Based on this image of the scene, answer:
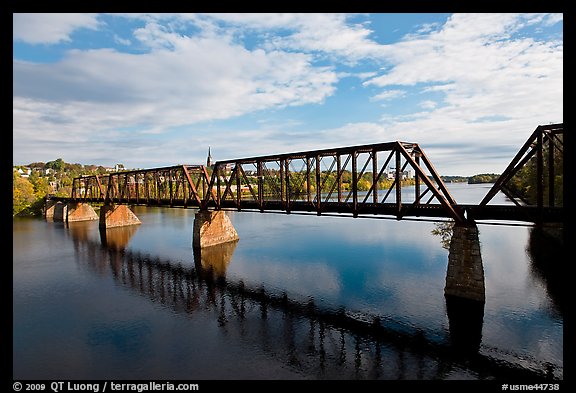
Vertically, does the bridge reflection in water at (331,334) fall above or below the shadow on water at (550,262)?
below

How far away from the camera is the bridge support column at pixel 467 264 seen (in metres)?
25.0

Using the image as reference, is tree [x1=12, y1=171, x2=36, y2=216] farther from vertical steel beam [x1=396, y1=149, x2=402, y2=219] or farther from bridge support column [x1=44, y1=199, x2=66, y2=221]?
vertical steel beam [x1=396, y1=149, x2=402, y2=219]

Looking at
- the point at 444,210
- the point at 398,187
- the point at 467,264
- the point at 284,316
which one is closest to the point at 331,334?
the point at 284,316

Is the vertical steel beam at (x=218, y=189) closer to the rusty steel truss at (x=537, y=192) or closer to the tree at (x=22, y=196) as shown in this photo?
the rusty steel truss at (x=537, y=192)

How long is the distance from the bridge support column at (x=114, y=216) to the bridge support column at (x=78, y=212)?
21.9 m

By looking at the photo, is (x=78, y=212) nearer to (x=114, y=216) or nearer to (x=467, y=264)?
(x=114, y=216)

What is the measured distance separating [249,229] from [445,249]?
39.1 meters

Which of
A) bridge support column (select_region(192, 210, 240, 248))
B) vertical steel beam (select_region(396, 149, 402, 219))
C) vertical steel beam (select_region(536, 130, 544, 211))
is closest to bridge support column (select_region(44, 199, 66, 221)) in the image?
bridge support column (select_region(192, 210, 240, 248))

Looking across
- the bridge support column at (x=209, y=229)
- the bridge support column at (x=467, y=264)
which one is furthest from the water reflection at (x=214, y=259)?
the bridge support column at (x=467, y=264)

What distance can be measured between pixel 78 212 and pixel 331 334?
9558 centimetres

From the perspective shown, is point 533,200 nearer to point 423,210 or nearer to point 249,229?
point 423,210

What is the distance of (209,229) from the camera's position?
52.1 meters

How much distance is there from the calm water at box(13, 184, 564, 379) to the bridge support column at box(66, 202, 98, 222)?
49.5 meters
